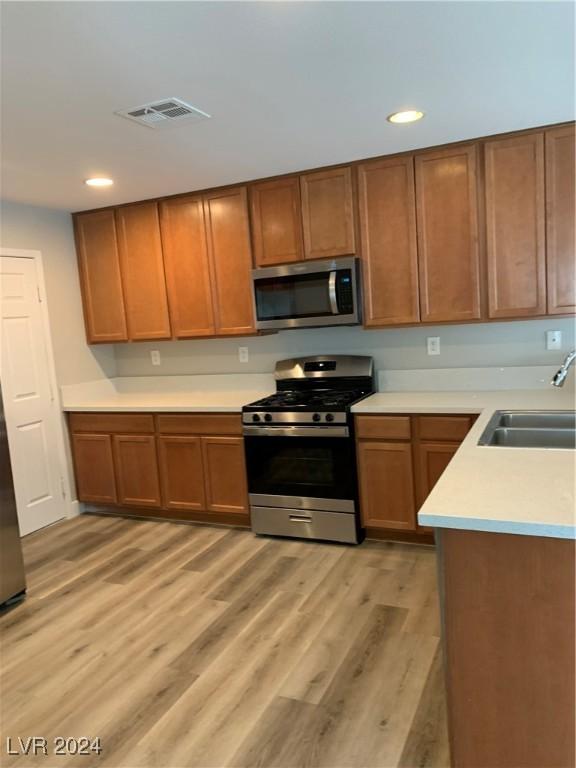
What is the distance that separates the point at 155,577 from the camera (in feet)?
10.4

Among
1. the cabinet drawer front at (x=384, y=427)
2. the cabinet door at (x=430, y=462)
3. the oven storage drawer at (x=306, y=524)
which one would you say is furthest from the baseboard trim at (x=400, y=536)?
the cabinet drawer front at (x=384, y=427)

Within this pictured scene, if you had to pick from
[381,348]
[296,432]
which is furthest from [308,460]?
[381,348]

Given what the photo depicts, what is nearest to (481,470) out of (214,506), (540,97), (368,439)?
(368,439)

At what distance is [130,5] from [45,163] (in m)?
1.63

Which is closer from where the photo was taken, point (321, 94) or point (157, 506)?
point (321, 94)

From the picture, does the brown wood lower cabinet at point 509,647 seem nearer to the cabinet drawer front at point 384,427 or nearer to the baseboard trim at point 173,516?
the cabinet drawer front at point 384,427

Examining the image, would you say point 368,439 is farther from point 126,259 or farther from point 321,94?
point 126,259

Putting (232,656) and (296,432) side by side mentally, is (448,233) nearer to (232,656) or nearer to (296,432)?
(296,432)

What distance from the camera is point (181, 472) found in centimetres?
390

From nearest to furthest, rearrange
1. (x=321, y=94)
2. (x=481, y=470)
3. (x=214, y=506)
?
(x=481, y=470) < (x=321, y=94) < (x=214, y=506)

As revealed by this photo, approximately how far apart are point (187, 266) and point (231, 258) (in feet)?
1.20

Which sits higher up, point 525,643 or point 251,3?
point 251,3

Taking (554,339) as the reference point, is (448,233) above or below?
above

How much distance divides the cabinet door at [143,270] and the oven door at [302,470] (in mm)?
1226
